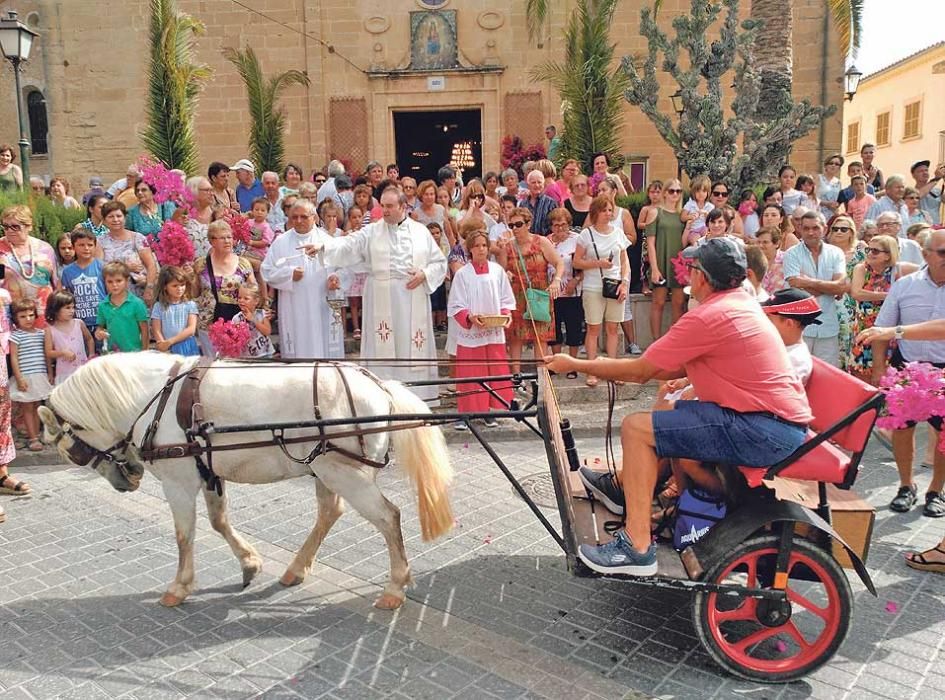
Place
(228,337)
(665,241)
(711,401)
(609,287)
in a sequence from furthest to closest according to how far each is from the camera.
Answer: (665,241), (609,287), (228,337), (711,401)

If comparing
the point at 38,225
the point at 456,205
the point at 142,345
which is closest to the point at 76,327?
the point at 142,345

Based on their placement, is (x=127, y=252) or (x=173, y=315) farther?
(x=127, y=252)

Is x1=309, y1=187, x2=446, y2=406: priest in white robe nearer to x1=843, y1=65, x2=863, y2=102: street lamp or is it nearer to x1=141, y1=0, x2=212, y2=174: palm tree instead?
x1=141, y1=0, x2=212, y2=174: palm tree

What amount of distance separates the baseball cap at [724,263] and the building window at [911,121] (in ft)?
117

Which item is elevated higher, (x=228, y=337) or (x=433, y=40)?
(x=433, y=40)

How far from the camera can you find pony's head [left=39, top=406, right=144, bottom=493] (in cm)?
460

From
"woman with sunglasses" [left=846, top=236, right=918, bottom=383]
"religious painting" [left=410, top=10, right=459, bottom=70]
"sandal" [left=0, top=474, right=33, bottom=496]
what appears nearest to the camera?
"sandal" [left=0, top=474, right=33, bottom=496]

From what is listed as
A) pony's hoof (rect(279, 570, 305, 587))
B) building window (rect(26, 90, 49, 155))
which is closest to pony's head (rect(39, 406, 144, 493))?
pony's hoof (rect(279, 570, 305, 587))

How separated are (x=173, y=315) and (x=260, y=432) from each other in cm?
354

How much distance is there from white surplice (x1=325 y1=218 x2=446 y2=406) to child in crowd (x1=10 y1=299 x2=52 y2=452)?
2906 millimetres

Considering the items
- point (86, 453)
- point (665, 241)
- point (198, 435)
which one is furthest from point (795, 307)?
point (665, 241)

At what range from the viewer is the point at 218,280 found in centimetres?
788

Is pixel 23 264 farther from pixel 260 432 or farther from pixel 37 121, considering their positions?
pixel 37 121

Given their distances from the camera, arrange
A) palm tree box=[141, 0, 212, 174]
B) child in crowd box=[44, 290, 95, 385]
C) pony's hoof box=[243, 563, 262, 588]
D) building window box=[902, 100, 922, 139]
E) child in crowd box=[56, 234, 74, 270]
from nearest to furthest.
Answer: pony's hoof box=[243, 563, 262, 588], child in crowd box=[44, 290, 95, 385], child in crowd box=[56, 234, 74, 270], palm tree box=[141, 0, 212, 174], building window box=[902, 100, 922, 139]
